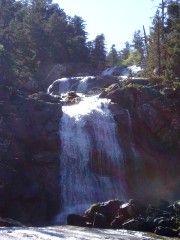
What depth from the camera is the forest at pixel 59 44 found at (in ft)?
149

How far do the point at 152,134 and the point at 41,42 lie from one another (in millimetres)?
34770

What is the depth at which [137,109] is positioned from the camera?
3872cm

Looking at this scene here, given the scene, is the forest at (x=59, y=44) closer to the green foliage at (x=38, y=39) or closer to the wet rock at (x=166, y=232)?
the green foliage at (x=38, y=39)

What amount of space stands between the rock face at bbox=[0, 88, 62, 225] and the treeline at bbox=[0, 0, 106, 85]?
28.0ft

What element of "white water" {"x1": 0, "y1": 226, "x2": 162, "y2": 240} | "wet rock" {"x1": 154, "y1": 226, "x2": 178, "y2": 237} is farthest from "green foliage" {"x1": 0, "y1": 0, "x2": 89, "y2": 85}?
"wet rock" {"x1": 154, "y1": 226, "x2": 178, "y2": 237}

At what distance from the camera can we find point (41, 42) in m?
67.4

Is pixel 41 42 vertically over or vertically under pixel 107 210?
over

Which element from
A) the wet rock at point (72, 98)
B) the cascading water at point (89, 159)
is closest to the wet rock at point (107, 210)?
the cascading water at point (89, 159)

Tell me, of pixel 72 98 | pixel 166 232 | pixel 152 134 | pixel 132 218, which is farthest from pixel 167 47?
pixel 166 232

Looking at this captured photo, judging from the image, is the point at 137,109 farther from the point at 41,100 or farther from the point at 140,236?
the point at 140,236

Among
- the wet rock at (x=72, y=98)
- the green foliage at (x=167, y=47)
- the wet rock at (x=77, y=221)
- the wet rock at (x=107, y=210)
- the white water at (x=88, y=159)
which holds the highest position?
the green foliage at (x=167, y=47)

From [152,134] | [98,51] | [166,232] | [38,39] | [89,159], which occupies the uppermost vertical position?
[38,39]

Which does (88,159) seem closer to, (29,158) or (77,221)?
(29,158)

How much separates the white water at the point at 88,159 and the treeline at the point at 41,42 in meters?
11.1
